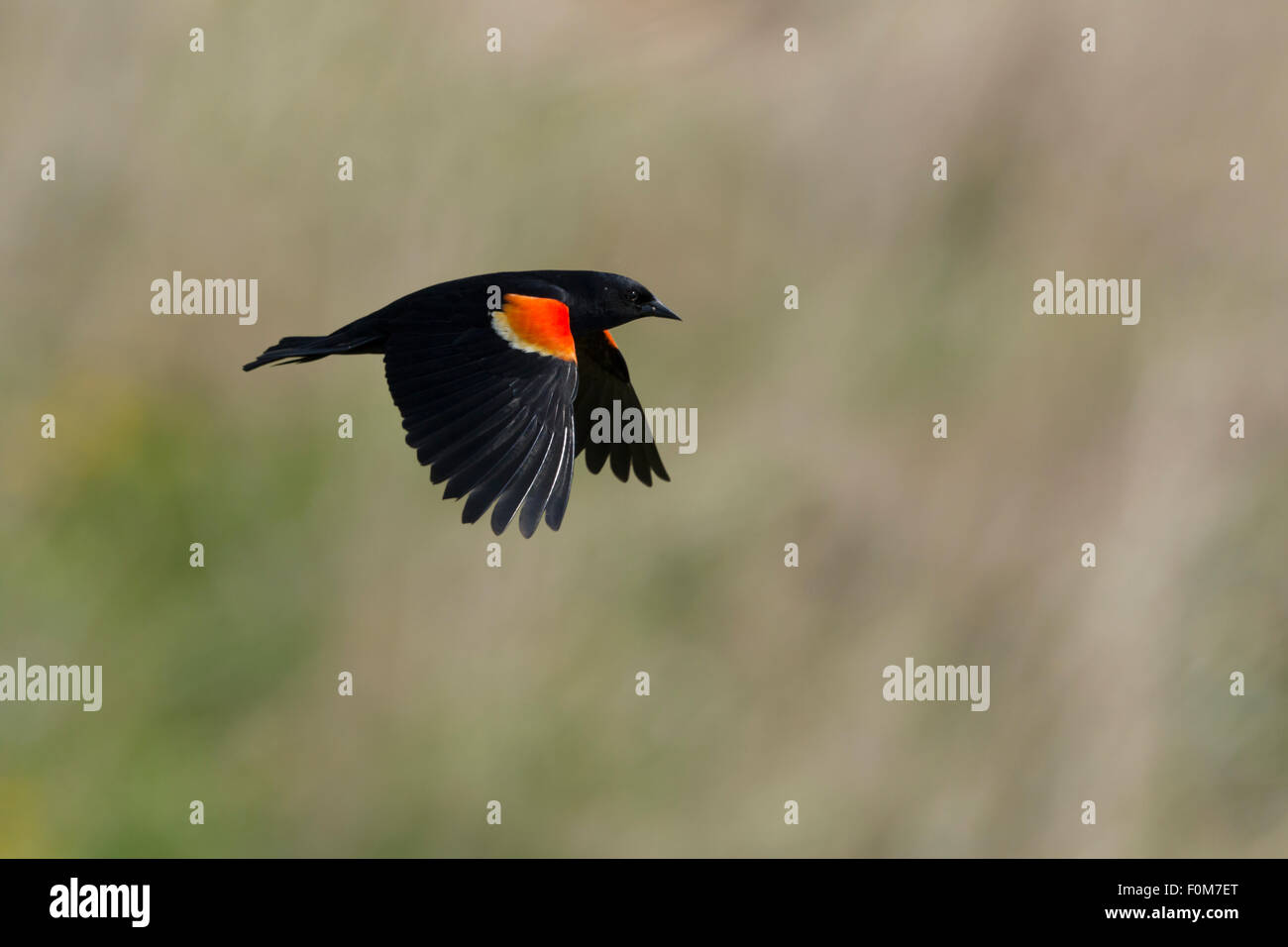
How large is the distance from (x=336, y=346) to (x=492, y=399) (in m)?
0.81

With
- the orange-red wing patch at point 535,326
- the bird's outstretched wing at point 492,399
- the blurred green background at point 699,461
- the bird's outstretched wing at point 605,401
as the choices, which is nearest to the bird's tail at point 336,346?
the bird's outstretched wing at point 492,399

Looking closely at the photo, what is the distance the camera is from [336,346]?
18.6 ft

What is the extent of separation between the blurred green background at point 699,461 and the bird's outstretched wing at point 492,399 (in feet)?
17.6

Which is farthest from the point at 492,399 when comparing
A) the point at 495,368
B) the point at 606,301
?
the point at 606,301

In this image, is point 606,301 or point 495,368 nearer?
point 495,368

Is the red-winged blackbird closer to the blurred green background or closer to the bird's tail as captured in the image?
the bird's tail

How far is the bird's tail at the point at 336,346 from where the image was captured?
5602mm

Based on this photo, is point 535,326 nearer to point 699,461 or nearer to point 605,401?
point 605,401

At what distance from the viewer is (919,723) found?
11398 millimetres

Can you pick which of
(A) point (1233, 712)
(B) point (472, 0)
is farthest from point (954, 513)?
(B) point (472, 0)

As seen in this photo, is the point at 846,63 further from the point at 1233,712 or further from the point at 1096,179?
the point at 1233,712

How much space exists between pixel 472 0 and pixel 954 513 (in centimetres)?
671

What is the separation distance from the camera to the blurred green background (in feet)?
35.9

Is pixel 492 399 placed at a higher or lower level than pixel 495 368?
lower
